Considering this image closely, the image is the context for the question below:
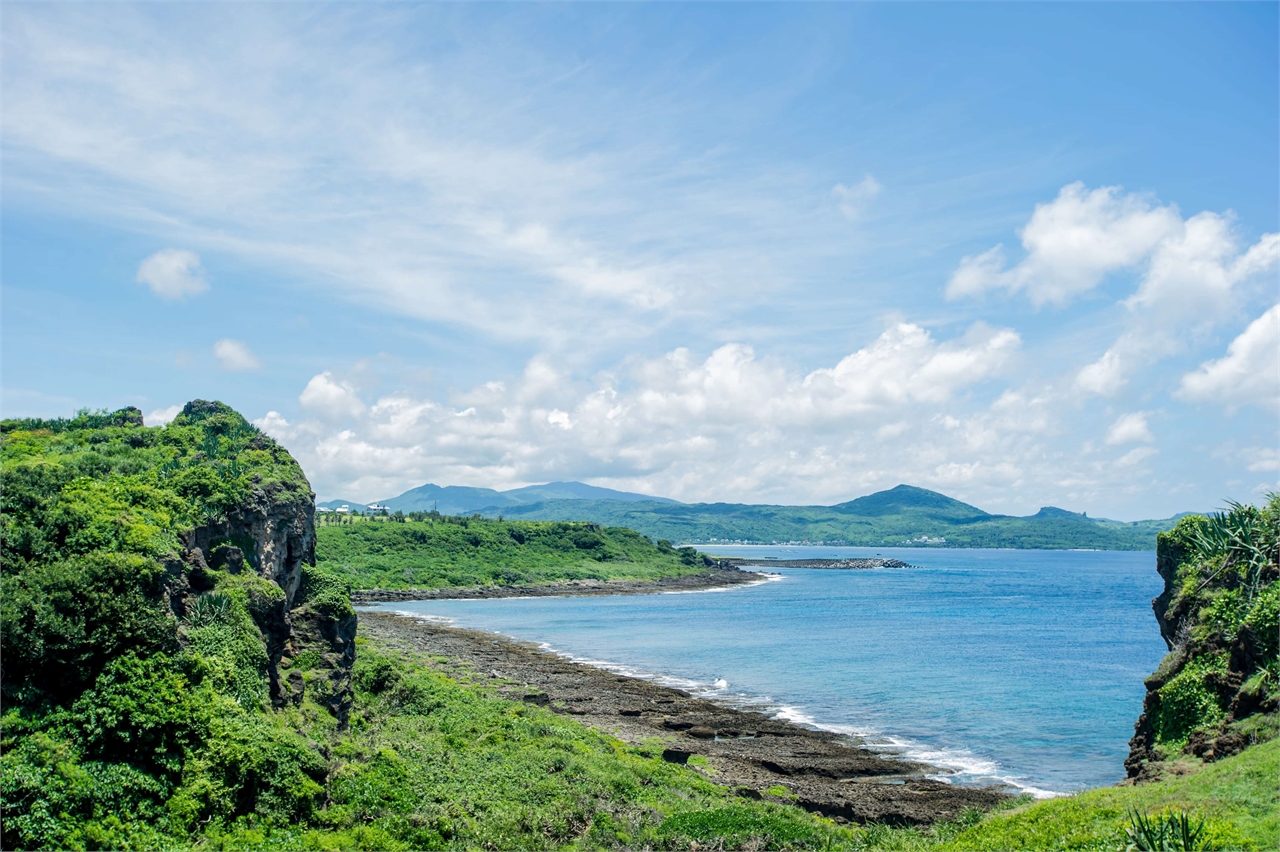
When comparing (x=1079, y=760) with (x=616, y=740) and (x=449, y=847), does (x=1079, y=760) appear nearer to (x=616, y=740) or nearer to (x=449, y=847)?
(x=616, y=740)

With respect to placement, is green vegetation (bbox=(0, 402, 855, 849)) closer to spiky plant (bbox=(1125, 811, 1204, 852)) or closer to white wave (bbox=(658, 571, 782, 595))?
spiky plant (bbox=(1125, 811, 1204, 852))

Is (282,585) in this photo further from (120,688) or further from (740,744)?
(740,744)

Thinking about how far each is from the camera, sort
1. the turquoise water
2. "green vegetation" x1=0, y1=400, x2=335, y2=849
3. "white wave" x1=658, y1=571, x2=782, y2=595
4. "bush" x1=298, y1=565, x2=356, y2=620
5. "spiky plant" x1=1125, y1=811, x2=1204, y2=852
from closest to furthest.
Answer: "spiky plant" x1=1125, y1=811, x2=1204, y2=852 → "green vegetation" x1=0, y1=400, x2=335, y2=849 → "bush" x1=298, y1=565, x2=356, y2=620 → the turquoise water → "white wave" x1=658, y1=571, x2=782, y2=595

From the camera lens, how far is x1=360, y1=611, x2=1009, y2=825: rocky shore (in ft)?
96.6

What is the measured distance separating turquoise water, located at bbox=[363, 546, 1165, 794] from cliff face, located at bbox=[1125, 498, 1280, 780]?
7.59 meters

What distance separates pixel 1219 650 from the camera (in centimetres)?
2617

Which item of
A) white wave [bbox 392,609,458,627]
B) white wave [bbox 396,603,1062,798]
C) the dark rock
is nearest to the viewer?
white wave [bbox 396,603,1062,798]

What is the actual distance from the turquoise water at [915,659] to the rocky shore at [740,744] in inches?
125

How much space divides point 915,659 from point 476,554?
355 feet

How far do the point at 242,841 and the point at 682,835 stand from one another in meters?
11.4

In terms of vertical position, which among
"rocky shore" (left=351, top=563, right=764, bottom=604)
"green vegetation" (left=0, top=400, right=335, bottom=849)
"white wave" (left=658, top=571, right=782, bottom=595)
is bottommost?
"white wave" (left=658, top=571, right=782, bottom=595)

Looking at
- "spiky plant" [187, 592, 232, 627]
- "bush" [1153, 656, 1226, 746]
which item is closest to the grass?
"bush" [1153, 656, 1226, 746]

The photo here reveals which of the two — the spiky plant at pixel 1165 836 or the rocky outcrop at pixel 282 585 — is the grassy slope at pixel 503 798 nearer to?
the rocky outcrop at pixel 282 585

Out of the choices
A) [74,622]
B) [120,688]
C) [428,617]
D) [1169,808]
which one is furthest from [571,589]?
[1169,808]
